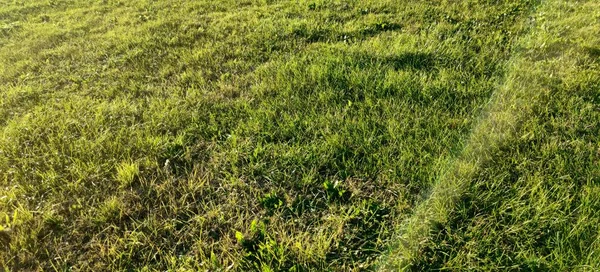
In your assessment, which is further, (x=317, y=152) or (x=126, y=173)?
(x=317, y=152)

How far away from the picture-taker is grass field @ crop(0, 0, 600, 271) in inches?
94.5

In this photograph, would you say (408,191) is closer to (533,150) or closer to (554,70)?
Result: (533,150)

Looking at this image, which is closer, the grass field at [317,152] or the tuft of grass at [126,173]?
the grass field at [317,152]

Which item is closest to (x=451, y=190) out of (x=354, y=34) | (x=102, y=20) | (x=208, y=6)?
(x=354, y=34)

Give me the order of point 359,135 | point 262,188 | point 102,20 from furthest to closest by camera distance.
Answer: point 102,20 < point 359,135 < point 262,188

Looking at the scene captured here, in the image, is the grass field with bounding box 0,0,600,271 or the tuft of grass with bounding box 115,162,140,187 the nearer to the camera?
the grass field with bounding box 0,0,600,271

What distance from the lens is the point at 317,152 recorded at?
10.6 ft

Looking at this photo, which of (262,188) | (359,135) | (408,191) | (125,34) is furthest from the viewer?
(125,34)

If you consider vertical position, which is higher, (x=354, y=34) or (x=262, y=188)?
(x=354, y=34)

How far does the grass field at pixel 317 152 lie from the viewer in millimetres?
2400

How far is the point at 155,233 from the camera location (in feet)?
8.48

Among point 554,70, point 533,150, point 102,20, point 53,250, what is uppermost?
point 102,20

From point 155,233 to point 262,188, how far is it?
0.83 metres

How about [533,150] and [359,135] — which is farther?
[359,135]
